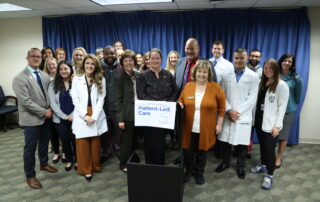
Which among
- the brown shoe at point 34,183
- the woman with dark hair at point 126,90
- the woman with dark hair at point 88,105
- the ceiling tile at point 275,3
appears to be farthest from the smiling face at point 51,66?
the ceiling tile at point 275,3

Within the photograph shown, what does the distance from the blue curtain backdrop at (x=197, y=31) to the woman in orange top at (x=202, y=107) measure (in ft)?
6.36

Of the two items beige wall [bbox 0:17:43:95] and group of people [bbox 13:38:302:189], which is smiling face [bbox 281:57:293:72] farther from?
beige wall [bbox 0:17:43:95]

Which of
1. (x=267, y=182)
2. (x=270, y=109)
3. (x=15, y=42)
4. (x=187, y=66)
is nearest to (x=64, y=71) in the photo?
(x=187, y=66)

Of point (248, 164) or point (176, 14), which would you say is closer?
point (248, 164)

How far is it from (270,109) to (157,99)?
1273 millimetres

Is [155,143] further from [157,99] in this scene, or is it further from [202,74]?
[202,74]

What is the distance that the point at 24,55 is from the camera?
4.94m

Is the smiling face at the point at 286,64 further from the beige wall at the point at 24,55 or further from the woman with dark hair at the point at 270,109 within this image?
the beige wall at the point at 24,55

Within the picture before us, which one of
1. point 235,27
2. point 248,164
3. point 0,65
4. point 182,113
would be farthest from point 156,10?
point 0,65

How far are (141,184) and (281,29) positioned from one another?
354 cm

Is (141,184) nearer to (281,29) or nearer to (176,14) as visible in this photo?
(176,14)

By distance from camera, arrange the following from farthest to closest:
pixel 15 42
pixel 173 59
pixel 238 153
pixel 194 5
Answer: pixel 15 42 → pixel 194 5 → pixel 173 59 → pixel 238 153

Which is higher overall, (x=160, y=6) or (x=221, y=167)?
(x=160, y=6)

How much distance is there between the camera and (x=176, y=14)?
4.09 metres
